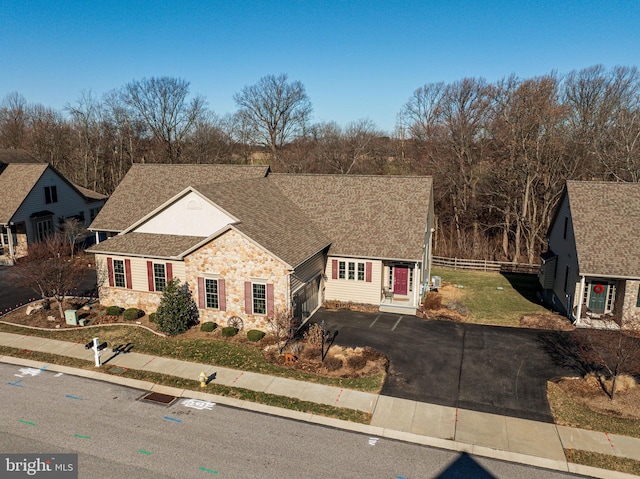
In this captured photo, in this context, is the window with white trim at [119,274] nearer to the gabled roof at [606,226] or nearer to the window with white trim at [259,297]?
the window with white trim at [259,297]

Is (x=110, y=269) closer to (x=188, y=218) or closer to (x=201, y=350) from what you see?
(x=188, y=218)

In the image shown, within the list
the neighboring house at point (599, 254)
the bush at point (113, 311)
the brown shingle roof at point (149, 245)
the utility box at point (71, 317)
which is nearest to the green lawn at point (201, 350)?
the utility box at point (71, 317)

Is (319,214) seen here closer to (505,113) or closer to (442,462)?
(442,462)

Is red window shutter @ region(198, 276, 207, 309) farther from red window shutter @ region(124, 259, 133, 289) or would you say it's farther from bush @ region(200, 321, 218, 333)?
red window shutter @ region(124, 259, 133, 289)

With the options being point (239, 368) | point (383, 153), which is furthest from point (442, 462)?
point (383, 153)

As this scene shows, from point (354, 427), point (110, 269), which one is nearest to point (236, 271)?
point (110, 269)
